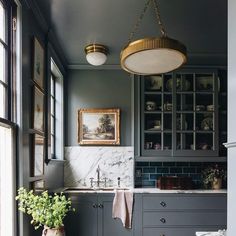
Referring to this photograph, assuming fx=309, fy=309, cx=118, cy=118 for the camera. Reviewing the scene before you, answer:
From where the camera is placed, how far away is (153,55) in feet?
7.10

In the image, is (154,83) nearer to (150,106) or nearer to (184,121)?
(150,106)

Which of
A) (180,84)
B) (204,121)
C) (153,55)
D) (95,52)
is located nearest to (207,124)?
(204,121)

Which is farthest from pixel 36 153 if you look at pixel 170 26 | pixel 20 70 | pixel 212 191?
pixel 212 191

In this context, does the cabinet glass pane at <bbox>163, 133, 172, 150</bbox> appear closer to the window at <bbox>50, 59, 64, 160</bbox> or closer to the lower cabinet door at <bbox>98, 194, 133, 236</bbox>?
the lower cabinet door at <bbox>98, 194, 133, 236</bbox>

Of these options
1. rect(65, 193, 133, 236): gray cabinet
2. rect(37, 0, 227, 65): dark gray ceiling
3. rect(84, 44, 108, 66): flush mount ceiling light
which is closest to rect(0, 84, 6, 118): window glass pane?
rect(37, 0, 227, 65): dark gray ceiling

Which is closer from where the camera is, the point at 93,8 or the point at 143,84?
the point at 93,8

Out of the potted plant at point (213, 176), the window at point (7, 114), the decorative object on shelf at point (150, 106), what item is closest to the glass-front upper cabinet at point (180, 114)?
the decorative object on shelf at point (150, 106)

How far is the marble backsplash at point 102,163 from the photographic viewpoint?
417 cm

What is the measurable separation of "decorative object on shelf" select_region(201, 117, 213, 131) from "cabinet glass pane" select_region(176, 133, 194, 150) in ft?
0.68

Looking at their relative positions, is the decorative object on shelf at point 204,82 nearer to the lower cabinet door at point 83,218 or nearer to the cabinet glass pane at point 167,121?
the cabinet glass pane at point 167,121

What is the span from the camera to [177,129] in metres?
3.99

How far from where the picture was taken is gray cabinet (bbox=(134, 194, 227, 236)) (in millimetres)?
3596

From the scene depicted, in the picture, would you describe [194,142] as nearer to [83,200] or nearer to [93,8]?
[83,200]

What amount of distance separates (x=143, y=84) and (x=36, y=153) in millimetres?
1858
